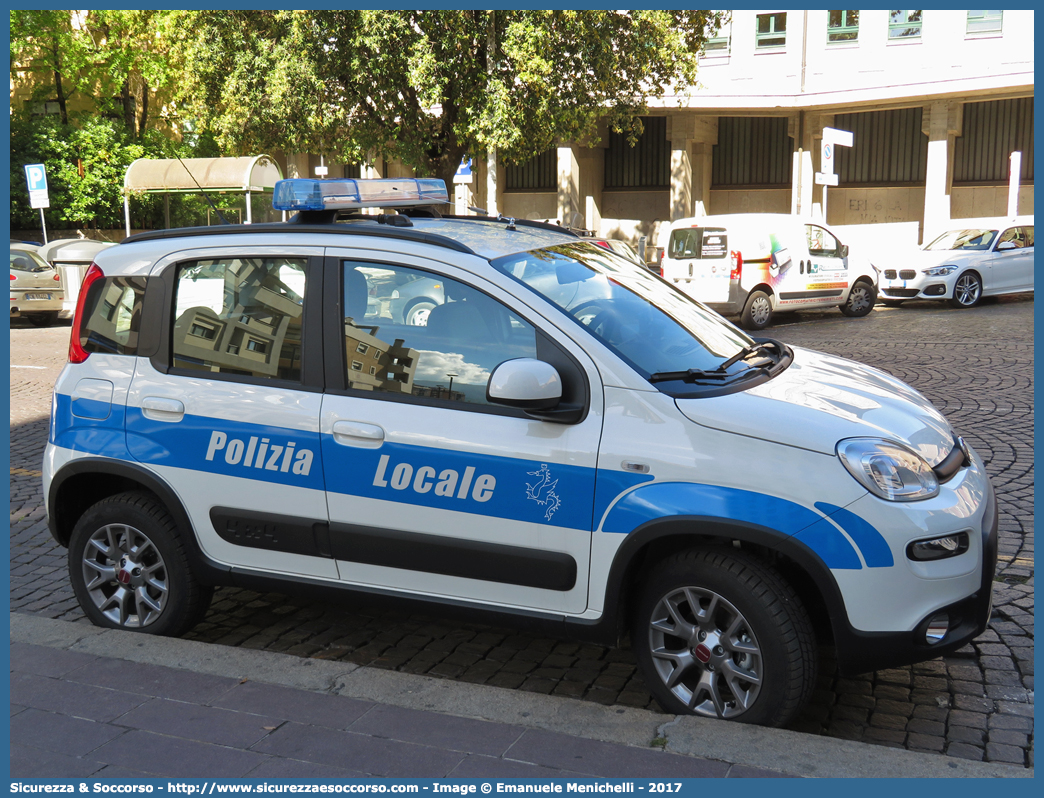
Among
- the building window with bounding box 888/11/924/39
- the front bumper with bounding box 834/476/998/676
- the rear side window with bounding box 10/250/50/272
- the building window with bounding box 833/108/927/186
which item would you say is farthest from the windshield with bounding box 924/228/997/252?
the front bumper with bounding box 834/476/998/676

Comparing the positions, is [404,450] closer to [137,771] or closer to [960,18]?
Answer: [137,771]

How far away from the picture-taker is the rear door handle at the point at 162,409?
4112mm

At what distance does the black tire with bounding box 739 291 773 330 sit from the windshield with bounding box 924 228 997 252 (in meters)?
5.66

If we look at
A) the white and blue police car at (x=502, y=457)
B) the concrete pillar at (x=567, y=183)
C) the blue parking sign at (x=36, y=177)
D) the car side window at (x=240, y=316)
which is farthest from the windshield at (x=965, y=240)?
the blue parking sign at (x=36, y=177)

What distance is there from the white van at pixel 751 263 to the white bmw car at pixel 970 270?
112 inches

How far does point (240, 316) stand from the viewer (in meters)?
4.14

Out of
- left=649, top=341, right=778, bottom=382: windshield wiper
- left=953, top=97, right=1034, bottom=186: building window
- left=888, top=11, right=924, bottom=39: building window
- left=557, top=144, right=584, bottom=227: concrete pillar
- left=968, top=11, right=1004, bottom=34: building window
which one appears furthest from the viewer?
left=557, top=144, right=584, bottom=227: concrete pillar

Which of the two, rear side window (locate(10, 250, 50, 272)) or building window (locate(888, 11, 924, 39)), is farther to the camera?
building window (locate(888, 11, 924, 39))

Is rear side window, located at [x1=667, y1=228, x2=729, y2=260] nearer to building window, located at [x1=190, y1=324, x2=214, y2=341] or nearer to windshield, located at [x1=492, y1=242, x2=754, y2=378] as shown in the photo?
windshield, located at [x1=492, y1=242, x2=754, y2=378]

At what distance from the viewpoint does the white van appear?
15.6 meters

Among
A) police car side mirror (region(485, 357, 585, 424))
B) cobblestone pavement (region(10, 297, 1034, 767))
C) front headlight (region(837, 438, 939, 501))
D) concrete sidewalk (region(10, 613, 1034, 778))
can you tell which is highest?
police car side mirror (region(485, 357, 585, 424))

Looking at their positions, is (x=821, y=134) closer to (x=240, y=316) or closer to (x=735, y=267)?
(x=735, y=267)

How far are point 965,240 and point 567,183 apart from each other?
15250mm

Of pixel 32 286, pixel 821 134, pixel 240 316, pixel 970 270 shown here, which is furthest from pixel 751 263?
pixel 821 134
